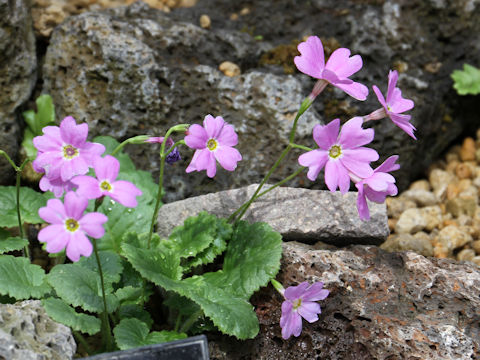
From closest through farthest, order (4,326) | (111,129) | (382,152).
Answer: (4,326) → (111,129) → (382,152)

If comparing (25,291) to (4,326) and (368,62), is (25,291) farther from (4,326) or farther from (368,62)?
(368,62)

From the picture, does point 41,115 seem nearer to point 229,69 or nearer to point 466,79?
point 229,69

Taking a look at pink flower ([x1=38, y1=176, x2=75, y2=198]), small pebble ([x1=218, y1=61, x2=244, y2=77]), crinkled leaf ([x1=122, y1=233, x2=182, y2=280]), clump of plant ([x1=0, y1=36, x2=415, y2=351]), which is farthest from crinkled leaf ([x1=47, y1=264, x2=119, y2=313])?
small pebble ([x1=218, y1=61, x2=244, y2=77])

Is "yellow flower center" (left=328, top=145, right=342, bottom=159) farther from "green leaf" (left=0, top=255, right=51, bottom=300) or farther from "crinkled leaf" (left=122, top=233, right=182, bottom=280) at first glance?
"green leaf" (left=0, top=255, right=51, bottom=300)

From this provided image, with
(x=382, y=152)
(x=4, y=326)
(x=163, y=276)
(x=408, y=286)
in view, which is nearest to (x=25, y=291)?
(x=4, y=326)

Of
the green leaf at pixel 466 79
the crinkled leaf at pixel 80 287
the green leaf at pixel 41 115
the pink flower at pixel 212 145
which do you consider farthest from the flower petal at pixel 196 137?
the green leaf at pixel 466 79

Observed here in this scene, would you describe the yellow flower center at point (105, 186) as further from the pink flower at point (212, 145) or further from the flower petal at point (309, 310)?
the flower petal at point (309, 310)

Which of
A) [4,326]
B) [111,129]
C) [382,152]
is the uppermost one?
[4,326]
